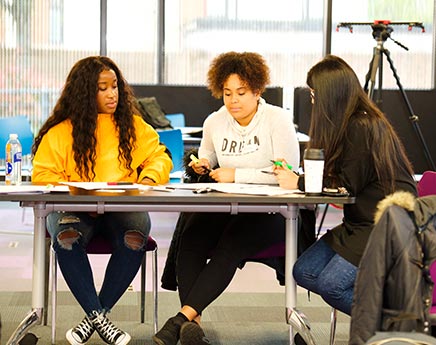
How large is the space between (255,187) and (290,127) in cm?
44

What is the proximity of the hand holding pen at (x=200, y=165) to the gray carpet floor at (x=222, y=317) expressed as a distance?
0.72 metres

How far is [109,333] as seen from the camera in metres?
3.53

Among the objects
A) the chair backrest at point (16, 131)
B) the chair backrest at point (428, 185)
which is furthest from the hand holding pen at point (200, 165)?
the chair backrest at point (16, 131)

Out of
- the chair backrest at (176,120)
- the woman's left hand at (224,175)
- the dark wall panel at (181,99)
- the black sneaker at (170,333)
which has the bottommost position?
the black sneaker at (170,333)

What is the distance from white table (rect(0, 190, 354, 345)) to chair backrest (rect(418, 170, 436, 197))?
0.49 metres

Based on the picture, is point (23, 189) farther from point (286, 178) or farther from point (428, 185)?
point (428, 185)

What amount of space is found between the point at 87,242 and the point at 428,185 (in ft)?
4.37

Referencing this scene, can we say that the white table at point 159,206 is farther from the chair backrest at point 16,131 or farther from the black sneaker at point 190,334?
the chair backrest at point 16,131

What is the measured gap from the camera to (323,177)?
3303 millimetres

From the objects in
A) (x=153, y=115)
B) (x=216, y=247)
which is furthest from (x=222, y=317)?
(x=153, y=115)

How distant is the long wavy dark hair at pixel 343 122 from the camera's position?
3232mm

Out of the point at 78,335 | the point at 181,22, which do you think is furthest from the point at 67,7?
the point at 78,335

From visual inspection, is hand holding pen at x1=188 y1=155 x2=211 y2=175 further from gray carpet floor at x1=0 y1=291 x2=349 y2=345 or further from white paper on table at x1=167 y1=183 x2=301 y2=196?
gray carpet floor at x1=0 y1=291 x2=349 y2=345

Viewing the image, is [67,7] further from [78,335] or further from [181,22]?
[78,335]
